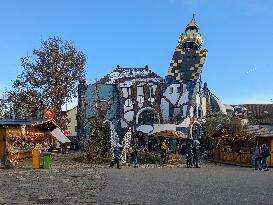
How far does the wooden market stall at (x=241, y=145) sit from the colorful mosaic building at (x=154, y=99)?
12.1m

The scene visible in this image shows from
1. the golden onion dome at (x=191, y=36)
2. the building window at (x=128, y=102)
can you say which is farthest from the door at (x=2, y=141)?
the golden onion dome at (x=191, y=36)

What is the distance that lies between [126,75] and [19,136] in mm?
24217

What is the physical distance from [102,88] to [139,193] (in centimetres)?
3822

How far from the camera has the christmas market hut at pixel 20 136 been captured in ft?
82.8

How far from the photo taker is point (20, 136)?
96.2 ft

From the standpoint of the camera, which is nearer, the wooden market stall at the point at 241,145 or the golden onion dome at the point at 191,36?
the wooden market stall at the point at 241,145

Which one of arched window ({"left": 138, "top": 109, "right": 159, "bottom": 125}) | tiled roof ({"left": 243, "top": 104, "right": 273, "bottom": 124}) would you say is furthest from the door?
tiled roof ({"left": 243, "top": 104, "right": 273, "bottom": 124})

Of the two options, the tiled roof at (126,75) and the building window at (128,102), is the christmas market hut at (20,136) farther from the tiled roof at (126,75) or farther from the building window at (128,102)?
the tiled roof at (126,75)

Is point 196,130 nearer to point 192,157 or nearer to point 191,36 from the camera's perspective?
point 191,36

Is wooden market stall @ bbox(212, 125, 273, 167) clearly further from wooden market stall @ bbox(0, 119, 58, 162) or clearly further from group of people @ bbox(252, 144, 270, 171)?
wooden market stall @ bbox(0, 119, 58, 162)

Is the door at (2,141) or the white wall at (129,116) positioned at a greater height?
the white wall at (129,116)

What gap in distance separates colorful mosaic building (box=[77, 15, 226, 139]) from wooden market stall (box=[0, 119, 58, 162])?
13565 millimetres

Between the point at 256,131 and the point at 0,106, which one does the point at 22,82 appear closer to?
the point at 0,106

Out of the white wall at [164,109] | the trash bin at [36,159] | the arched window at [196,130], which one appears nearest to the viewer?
the trash bin at [36,159]
